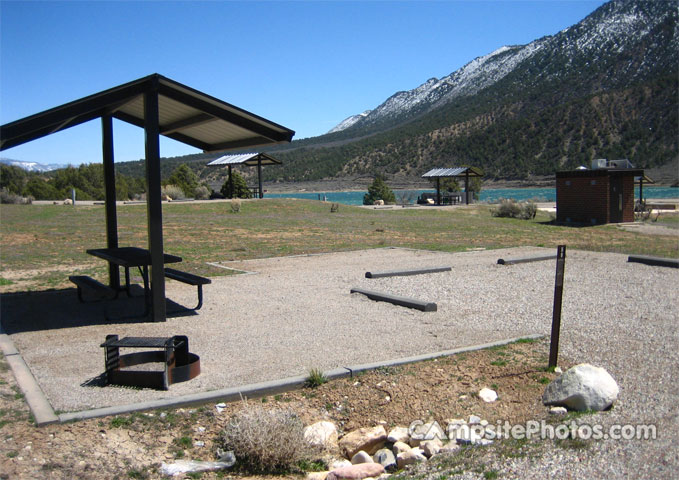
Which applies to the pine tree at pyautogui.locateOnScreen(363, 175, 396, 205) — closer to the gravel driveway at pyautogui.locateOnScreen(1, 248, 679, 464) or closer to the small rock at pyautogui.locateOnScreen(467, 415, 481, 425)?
the gravel driveway at pyautogui.locateOnScreen(1, 248, 679, 464)

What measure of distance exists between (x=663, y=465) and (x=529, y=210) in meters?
27.8

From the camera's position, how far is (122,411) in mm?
4762

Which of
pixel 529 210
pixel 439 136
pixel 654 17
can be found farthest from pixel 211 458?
pixel 654 17

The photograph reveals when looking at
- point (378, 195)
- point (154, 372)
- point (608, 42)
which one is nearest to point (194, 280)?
point (154, 372)

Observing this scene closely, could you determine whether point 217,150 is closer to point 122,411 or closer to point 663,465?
point 122,411

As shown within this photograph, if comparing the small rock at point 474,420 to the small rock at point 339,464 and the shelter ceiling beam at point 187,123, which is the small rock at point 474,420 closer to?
the small rock at point 339,464

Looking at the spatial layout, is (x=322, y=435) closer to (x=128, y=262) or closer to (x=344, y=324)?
(x=344, y=324)

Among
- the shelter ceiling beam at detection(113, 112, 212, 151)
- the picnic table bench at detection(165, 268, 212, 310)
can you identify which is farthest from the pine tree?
the picnic table bench at detection(165, 268, 212, 310)

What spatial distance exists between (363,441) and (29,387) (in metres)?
2.70

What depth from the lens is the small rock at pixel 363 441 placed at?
185 inches

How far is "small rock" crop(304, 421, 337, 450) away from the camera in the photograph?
474 cm

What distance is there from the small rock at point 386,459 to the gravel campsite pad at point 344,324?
4.19 ft

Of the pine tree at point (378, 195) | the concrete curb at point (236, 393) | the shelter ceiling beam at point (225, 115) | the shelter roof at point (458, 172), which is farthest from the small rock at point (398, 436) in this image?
the pine tree at point (378, 195)

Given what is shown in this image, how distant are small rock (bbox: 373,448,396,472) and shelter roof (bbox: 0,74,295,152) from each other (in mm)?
4991
